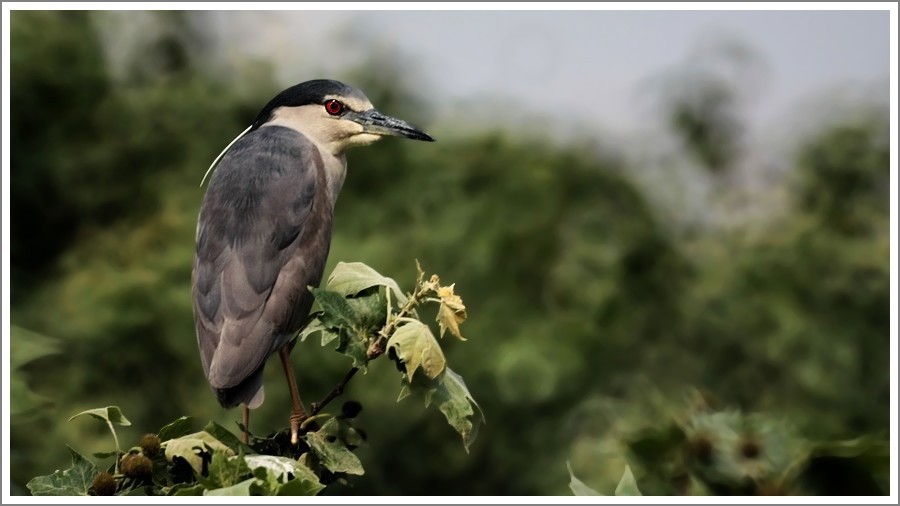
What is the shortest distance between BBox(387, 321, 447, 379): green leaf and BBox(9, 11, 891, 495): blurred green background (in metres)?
4.52

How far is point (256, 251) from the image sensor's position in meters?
2.18

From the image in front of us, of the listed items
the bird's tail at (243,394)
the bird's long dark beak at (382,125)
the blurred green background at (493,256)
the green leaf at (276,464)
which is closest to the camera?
the green leaf at (276,464)

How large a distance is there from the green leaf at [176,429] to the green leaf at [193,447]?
0.16ft

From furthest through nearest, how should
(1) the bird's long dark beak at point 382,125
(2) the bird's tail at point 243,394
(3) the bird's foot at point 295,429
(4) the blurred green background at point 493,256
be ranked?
1. (4) the blurred green background at point 493,256
2. (1) the bird's long dark beak at point 382,125
3. (2) the bird's tail at point 243,394
4. (3) the bird's foot at point 295,429

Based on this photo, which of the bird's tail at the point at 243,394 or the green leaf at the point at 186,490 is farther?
the bird's tail at the point at 243,394

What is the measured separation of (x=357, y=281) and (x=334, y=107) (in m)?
0.71

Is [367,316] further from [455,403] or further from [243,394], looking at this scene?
[243,394]

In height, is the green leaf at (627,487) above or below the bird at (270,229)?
below

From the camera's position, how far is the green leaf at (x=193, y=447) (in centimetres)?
164

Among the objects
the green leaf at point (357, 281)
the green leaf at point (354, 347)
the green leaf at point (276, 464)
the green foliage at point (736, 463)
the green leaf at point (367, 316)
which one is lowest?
the green foliage at point (736, 463)

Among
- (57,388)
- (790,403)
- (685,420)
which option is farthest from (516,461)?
(685,420)

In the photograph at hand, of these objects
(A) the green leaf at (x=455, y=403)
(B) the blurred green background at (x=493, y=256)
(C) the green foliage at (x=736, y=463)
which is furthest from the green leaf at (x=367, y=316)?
(B) the blurred green background at (x=493, y=256)

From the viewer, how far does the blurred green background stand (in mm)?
6465

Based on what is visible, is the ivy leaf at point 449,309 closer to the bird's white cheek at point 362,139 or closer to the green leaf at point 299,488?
the green leaf at point 299,488
